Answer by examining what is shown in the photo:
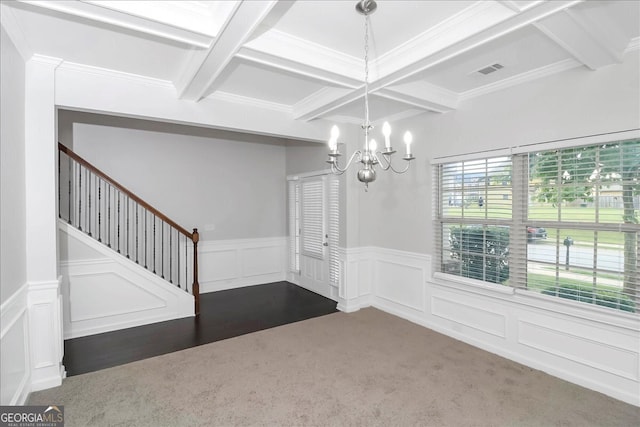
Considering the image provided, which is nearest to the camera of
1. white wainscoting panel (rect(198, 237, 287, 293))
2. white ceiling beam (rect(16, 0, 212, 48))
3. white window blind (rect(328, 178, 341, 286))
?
white ceiling beam (rect(16, 0, 212, 48))

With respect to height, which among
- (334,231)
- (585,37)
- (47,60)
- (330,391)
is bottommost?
(330,391)

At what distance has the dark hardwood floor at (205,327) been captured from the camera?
3396 millimetres

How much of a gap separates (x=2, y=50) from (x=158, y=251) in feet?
11.9

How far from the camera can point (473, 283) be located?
3.62m

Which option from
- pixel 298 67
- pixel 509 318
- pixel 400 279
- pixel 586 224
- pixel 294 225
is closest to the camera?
pixel 298 67

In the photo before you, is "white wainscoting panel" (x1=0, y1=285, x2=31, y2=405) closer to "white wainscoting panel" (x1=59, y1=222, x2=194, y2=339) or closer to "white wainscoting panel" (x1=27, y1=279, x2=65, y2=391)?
"white wainscoting panel" (x1=27, y1=279, x2=65, y2=391)

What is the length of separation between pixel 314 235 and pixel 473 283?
287 cm

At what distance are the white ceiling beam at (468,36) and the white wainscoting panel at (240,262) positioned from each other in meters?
4.06

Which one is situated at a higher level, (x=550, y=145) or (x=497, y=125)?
(x=497, y=125)

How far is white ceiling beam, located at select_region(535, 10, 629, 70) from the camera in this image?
2068mm

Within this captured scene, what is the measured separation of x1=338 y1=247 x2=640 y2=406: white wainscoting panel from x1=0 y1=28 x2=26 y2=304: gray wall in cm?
355

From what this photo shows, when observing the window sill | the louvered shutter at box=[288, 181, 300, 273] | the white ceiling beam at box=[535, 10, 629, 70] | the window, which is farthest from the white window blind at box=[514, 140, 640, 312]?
the louvered shutter at box=[288, 181, 300, 273]

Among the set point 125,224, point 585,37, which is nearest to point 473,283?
point 585,37

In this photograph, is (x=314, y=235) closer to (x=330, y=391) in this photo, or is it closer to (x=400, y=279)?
(x=400, y=279)
